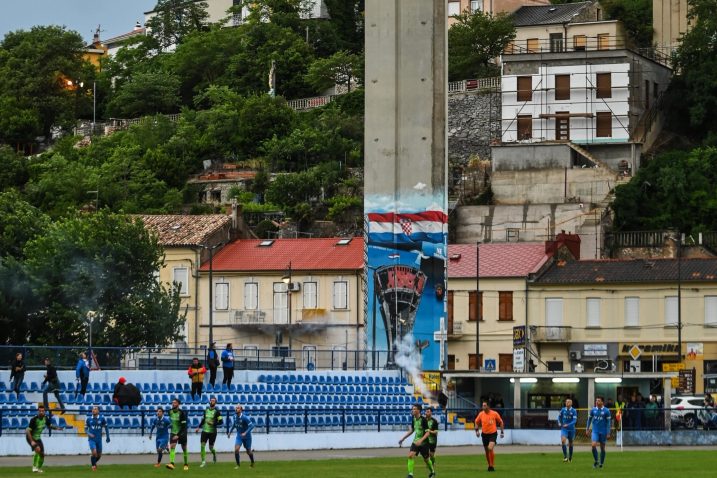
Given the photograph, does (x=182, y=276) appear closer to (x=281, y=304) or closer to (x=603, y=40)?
(x=281, y=304)

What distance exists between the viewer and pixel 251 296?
321 feet

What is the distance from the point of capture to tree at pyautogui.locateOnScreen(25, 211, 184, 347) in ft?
272

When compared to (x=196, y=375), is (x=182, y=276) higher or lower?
higher

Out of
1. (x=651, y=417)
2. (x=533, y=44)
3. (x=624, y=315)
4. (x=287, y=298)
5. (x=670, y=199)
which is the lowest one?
(x=651, y=417)

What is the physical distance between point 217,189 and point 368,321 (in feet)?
172

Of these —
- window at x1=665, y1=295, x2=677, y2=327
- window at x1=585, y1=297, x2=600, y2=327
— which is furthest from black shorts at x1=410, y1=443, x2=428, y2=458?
window at x1=585, y1=297, x2=600, y2=327

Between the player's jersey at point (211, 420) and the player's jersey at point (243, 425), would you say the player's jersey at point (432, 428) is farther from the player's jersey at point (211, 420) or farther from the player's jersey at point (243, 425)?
the player's jersey at point (211, 420)

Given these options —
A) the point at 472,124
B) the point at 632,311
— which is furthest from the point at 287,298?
the point at 472,124

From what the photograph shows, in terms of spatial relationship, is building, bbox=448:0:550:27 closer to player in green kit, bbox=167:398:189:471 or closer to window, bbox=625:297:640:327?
window, bbox=625:297:640:327

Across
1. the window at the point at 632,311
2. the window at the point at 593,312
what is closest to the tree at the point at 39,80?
the window at the point at 593,312

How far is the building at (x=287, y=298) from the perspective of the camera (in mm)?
95562

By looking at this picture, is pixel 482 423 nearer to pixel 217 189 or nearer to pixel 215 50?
pixel 217 189

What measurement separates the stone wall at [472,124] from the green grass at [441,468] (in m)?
66.5

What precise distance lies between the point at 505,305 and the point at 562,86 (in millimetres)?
23184
